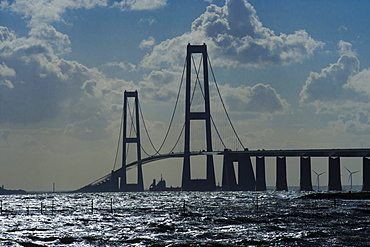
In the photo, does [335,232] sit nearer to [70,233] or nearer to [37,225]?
[70,233]

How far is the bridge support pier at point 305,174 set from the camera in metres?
125

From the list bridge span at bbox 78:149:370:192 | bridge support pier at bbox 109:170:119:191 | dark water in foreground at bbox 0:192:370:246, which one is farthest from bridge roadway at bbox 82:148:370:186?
dark water in foreground at bbox 0:192:370:246

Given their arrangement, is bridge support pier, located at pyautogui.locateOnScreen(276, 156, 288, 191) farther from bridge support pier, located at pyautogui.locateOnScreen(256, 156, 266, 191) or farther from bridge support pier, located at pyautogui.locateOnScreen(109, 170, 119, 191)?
bridge support pier, located at pyautogui.locateOnScreen(109, 170, 119, 191)

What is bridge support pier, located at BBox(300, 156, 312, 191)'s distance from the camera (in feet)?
411

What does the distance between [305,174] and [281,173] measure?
4.81 m

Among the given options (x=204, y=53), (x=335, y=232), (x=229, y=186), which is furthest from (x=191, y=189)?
(x=335, y=232)

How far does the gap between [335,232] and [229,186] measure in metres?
88.3

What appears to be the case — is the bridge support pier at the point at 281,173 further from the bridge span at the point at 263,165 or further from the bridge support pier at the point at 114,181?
the bridge support pier at the point at 114,181

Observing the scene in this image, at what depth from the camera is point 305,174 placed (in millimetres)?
127875

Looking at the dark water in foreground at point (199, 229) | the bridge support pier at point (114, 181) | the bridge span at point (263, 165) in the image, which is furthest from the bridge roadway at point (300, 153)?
the dark water in foreground at point (199, 229)

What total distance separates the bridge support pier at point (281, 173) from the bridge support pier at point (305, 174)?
11.3ft

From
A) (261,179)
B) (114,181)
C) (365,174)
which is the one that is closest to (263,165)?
(261,179)

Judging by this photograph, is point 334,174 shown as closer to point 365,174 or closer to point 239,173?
point 365,174

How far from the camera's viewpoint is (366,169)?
114250 mm
